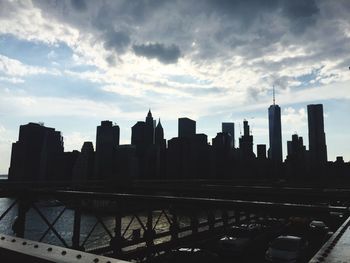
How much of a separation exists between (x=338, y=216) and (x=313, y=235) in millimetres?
34024

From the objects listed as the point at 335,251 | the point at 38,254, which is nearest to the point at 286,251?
the point at 335,251

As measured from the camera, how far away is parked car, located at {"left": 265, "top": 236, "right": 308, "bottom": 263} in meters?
22.6

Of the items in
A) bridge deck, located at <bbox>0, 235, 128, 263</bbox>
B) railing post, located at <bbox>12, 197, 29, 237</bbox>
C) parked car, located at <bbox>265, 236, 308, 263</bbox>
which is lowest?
parked car, located at <bbox>265, 236, 308, 263</bbox>

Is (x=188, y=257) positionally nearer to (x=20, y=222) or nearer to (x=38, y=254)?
(x=20, y=222)

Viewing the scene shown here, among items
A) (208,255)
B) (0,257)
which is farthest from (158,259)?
(0,257)

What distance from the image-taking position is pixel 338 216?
23.4 feet

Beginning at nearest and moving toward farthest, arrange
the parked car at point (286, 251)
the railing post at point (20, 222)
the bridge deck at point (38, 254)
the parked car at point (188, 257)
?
1. the bridge deck at point (38, 254)
2. the railing post at point (20, 222)
3. the parked car at point (188, 257)
4. the parked car at point (286, 251)

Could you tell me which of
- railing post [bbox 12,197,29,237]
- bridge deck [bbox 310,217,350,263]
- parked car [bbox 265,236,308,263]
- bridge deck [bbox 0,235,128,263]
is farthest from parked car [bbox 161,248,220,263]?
bridge deck [bbox 0,235,128,263]

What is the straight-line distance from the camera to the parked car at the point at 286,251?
22578mm

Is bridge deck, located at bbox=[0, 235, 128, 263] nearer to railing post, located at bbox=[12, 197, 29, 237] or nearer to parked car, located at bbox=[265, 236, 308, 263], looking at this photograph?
railing post, located at bbox=[12, 197, 29, 237]

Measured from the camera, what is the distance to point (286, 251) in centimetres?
2280

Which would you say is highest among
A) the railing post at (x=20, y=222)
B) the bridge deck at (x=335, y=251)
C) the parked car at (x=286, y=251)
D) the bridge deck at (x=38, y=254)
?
the bridge deck at (x=38, y=254)

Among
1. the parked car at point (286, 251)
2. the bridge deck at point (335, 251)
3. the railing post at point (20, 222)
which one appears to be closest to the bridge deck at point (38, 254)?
the bridge deck at point (335, 251)

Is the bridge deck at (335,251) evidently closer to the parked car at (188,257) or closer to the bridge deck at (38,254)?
the bridge deck at (38,254)
